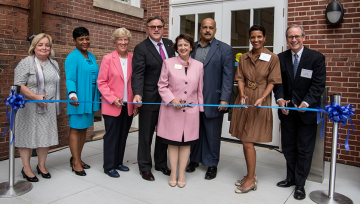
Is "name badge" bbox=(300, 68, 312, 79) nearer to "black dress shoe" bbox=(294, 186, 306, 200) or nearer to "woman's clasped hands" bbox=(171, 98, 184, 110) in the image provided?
"black dress shoe" bbox=(294, 186, 306, 200)

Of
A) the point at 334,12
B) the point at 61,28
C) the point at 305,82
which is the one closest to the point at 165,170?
the point at 305,82

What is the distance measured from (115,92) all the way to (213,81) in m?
1.26

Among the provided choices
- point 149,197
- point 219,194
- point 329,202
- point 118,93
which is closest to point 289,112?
point 329,202

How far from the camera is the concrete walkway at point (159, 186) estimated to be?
3.17 m

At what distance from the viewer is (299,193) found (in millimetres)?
3273

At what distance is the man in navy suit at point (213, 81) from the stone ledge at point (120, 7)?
2799 mm

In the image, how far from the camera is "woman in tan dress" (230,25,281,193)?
130 inches

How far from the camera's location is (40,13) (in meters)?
4.61

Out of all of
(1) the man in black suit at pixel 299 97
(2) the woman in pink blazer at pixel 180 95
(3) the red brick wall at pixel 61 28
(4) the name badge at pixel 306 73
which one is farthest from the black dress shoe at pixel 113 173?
(4) the name badge at pixel 306 73

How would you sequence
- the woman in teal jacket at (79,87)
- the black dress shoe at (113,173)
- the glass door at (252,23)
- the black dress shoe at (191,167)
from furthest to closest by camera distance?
1. the glass door at (252,23)
2. the black dress shoe at (191,167)
3. the black dress shoe at (113,173)
4. the woman in teal jacket at (79,87)

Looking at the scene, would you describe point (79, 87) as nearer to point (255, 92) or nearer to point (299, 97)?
point (255, 92)

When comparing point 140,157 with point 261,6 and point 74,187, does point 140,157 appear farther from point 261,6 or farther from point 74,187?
point 261,6

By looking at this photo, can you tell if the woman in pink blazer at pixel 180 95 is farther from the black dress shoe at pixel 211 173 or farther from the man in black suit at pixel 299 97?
the man in black suit at pixel 299 97

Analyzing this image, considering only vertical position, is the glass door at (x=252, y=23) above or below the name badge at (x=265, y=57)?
above
